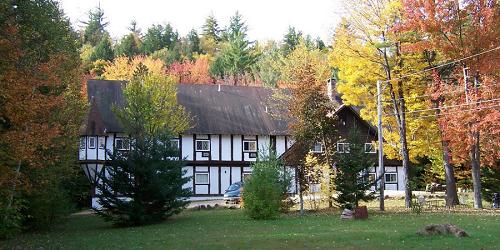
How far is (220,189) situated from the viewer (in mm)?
43250

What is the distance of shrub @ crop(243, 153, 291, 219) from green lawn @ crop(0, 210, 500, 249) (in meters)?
0.66

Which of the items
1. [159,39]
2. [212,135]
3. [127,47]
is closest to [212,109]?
[212,135]

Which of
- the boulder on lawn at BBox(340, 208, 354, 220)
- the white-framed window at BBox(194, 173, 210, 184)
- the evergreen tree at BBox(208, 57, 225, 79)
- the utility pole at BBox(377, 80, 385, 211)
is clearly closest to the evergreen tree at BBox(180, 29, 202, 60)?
the evergreen tree at BBox(208, 57, 225, 79)

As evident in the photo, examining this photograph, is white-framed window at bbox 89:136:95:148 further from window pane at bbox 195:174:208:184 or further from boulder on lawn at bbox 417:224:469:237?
boulder on lawn at bbox 417:224:469:237

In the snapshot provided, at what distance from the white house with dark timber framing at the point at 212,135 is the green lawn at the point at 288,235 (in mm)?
16744

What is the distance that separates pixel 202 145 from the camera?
42875 mm

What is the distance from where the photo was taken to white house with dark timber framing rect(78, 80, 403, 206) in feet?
135

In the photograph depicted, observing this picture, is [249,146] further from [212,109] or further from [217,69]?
[217,69]

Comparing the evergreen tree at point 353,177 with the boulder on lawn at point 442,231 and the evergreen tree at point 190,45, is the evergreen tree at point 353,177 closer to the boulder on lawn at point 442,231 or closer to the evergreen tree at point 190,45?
the boulder on lawn at point 442,231

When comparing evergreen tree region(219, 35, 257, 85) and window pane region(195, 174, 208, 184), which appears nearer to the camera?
window pane region(195, 174, 208, 184)

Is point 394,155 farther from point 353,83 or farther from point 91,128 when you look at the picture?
point 91,128

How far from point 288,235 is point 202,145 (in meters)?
26.8

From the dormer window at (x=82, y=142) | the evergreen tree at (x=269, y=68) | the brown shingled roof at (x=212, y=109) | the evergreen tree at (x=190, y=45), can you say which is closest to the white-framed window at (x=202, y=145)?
the brown shingled roof at (x=212, y=109)

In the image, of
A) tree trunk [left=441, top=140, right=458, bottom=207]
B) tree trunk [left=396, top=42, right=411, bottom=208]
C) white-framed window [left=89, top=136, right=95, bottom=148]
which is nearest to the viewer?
tree trunk [left=396, top=42, right=411, bottom=208]
